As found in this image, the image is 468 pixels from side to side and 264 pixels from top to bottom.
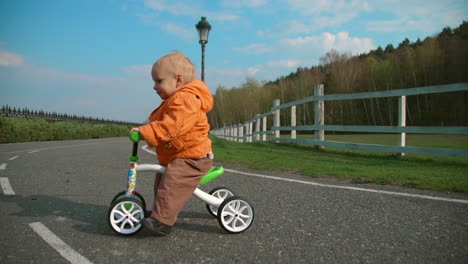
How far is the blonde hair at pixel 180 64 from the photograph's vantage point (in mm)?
2697

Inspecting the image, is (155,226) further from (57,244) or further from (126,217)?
(57,244)

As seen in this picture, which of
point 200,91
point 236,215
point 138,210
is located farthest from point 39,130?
point 236,215

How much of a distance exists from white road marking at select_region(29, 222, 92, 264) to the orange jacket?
0.90 meters

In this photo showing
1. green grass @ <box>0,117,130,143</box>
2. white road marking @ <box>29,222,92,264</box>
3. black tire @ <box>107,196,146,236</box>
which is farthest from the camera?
green grass @ <box>0,117,130,143</box>

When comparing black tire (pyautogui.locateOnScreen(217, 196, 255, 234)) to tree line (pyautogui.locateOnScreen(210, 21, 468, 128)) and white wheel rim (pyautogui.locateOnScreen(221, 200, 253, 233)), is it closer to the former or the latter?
white wheel rim (pyautogui.locateOnScreen(221, 200, 253, 233))

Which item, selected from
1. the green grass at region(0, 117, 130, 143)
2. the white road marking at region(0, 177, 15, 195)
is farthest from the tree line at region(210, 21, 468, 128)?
the white road marking at region(0, 177, 15, 195)

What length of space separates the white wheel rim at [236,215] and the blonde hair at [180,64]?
115 cm

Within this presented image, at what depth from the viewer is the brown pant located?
2472mm

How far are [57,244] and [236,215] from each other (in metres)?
1.37

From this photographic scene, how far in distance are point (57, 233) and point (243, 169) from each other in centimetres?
374

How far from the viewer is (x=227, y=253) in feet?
7.17

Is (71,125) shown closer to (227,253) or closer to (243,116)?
(227,253)

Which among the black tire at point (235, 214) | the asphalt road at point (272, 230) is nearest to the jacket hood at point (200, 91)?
the black tire at point (235, 214)

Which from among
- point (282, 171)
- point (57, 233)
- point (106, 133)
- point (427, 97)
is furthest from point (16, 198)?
point (427, 97)
